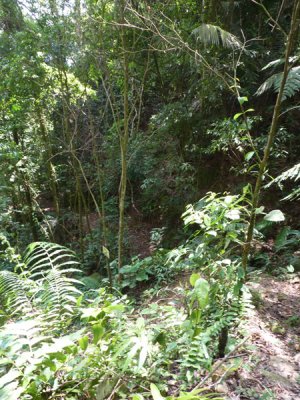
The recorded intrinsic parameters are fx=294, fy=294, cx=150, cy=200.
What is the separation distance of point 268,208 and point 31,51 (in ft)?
15.2

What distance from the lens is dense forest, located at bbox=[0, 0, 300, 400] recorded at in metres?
1.40

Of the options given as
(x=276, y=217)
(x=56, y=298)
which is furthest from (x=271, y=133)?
(x=56, y=298)

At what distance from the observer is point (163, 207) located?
6410mm

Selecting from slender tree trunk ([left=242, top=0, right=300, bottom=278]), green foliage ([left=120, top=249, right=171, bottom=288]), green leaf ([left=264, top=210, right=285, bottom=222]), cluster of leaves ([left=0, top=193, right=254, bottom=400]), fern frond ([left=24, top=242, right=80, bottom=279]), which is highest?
slender tree trunk ([left=242, top=0, right=300, bottom=278])

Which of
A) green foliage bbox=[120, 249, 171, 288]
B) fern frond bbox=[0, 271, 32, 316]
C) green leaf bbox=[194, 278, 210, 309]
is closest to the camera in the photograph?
green leaf bbox=[194, 278, 210, 309]

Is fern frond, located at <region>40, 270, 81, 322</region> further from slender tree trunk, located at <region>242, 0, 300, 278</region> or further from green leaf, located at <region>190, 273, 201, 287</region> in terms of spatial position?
slender tree trunk, located at <region>242, 0, 300, 278</region>

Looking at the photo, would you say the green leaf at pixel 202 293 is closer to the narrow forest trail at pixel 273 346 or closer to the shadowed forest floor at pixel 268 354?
the shadowed forest floor at pixel 268 354

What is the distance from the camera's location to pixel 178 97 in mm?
6441

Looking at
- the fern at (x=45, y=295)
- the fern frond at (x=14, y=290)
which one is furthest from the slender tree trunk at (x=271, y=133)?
the fern frond at (x=14, y=290)

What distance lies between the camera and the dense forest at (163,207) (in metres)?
1.40

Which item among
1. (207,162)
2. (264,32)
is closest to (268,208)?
(207,162)

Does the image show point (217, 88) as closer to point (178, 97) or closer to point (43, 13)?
point (178, 97)

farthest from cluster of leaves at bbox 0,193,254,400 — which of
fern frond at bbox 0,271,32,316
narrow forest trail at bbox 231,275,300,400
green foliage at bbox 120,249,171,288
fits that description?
green foliage at bbox 120,249,171,288

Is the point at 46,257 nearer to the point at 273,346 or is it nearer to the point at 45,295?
the point at 45,295
